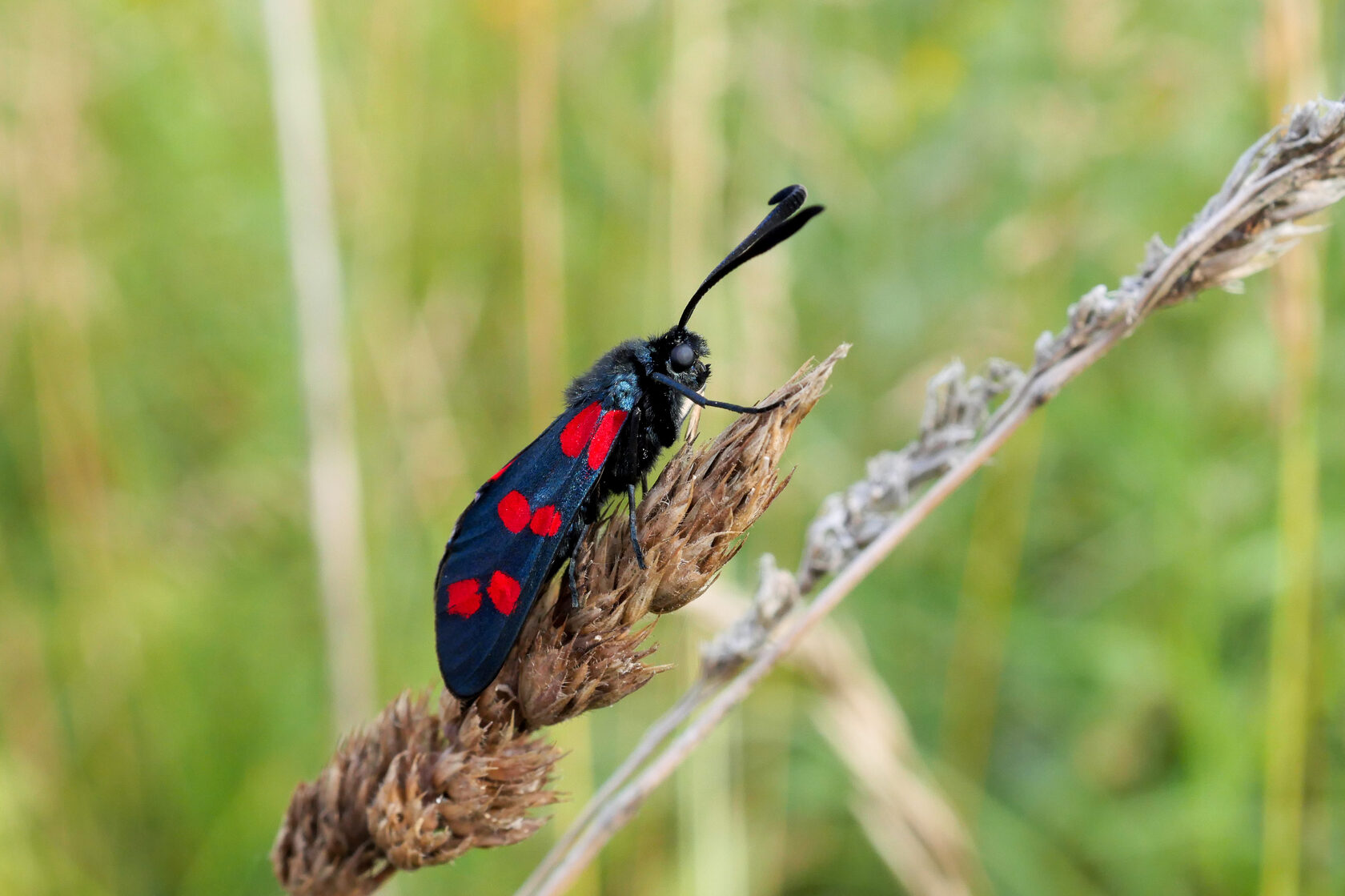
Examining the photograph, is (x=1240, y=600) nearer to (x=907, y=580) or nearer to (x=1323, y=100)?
(x=907, y=580)

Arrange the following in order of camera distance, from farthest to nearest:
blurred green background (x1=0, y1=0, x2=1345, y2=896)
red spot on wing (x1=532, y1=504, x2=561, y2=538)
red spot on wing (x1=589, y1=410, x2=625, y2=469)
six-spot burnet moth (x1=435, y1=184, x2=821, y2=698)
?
blurred green background (x1=0, y1=0, x2=1345, y2=896), red spot on wing (x1=589, y1=410, x2=625, y2=469), red spot on wing (x1=532, y1=504, x2=561, y2=538), six-spot burnet moth (x1=435, y1=184, x2=821, y2=698)

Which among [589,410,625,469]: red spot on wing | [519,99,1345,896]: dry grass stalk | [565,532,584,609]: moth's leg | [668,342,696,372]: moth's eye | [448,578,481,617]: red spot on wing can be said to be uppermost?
[668,342,696,372]: moth's eye

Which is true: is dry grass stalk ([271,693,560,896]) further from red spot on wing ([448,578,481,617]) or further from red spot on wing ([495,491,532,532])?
red spot on wing ([495,491,532,532])

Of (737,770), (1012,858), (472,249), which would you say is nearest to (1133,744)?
(1012,858)

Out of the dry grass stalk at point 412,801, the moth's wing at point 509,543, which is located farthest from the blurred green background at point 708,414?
the dry grass stalk at point 412,801

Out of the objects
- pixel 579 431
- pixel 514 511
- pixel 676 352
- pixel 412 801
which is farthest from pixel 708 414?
pixel 412 801

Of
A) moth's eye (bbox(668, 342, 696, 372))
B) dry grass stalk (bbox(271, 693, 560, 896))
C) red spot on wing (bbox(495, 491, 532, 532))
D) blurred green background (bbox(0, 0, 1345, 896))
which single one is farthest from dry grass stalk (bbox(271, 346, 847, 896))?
blurred green background (bbox(0, 0, 1345, 896))

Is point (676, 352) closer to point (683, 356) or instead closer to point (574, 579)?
point (683, 356)
